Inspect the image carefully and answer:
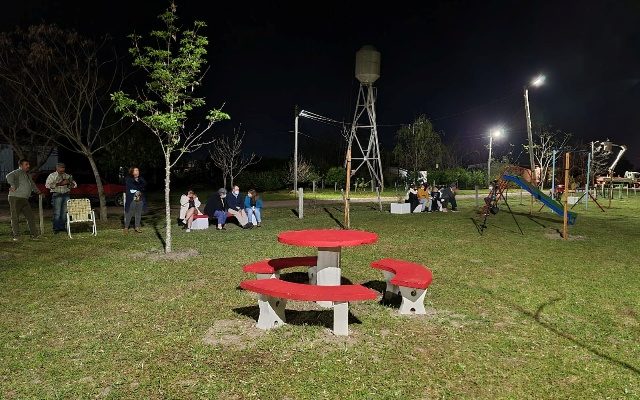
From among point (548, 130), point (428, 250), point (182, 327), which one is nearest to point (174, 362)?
point (182, 327)

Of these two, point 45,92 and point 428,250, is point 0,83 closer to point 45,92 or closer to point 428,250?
point 45,92

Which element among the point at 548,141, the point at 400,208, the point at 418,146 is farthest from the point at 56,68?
the point at 548,141

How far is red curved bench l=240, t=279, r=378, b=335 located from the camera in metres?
5.11

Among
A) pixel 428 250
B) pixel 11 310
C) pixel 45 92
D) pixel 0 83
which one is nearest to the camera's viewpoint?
pixel 11 310

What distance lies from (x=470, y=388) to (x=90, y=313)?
490 cm

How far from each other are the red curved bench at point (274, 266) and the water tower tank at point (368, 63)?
21819 millimetres

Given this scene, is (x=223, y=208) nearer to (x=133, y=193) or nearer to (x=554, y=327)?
(x=133, y=193)

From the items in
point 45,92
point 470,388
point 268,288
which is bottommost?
point 470,388

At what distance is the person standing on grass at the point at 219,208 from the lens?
14.4 m

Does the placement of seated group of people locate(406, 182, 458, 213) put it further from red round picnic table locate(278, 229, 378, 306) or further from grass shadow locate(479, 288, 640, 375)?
red round picnic table locate(278, 229, 378, 306)

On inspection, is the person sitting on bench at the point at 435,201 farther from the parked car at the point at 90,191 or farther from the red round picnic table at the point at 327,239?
the red round picnic table at the point at 327,239

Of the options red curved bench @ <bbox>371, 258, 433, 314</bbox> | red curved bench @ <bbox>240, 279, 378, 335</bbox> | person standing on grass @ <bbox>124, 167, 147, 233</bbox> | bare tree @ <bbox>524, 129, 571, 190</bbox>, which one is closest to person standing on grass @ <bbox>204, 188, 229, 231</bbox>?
person standing on grass @ <bbox>124, 167, 147, 233</bbox>

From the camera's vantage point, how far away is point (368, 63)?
89.2 feet

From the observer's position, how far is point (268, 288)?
17.7 feet
